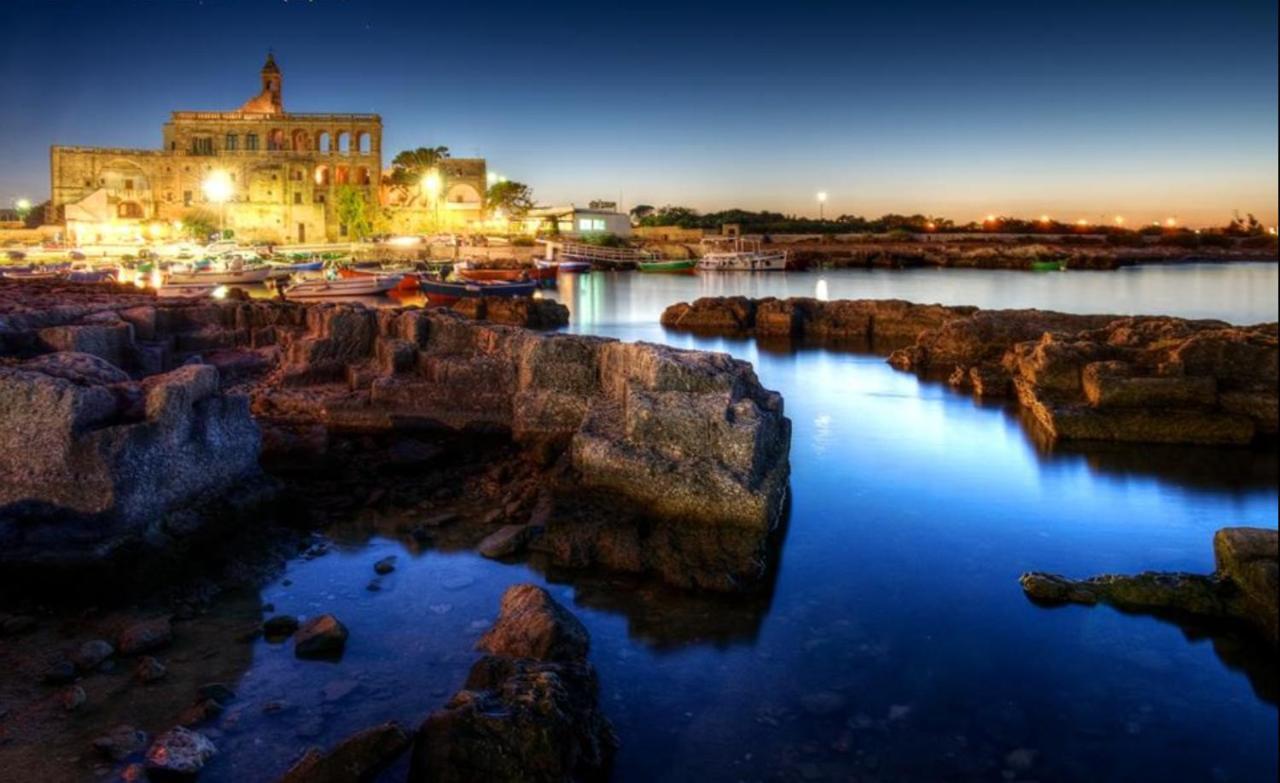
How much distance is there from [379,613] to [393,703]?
63.8 inches

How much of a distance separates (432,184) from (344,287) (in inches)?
1795

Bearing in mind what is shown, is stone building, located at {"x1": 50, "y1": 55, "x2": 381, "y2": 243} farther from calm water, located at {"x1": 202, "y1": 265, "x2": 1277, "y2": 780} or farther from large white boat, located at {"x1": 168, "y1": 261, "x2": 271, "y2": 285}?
calm water, located at {"x1": 202, "y1": 265, "x2": 1277, "y2": 780}

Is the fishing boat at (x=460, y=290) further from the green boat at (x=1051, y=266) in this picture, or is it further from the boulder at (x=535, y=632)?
the green boat at (x=1051, y=266)

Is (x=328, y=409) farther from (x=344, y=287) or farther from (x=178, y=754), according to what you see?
(x=344, y=287)

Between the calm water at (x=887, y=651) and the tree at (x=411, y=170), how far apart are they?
82.3m

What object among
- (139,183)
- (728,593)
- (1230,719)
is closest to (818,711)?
(728,593)

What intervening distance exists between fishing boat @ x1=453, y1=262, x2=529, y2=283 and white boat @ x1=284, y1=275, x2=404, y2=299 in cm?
791

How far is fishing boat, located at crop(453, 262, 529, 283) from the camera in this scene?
54.2 m

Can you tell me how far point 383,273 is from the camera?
48.1m

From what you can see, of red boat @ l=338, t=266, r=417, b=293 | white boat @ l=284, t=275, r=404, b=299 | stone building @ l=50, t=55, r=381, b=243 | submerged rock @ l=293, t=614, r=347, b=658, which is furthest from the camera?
stone building @ l=50, t=55, r=381, b=243

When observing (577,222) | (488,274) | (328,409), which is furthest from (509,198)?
(328,409)

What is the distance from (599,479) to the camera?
991 centimetres

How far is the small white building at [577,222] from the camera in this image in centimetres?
9538

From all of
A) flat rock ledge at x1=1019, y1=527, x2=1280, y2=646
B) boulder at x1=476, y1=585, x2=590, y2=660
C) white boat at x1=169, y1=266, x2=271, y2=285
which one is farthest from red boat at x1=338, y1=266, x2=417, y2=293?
flat rock ledge at x1=1019, y1=527, x2=1280, y2=646
